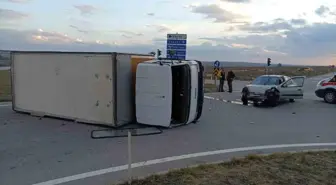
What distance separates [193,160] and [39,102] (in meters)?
7.63

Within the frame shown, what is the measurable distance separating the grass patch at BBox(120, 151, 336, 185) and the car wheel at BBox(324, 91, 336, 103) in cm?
1343

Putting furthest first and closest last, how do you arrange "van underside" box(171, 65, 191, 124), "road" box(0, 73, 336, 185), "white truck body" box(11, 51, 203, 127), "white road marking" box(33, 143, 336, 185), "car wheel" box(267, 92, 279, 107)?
"car wheel" box(267, 92, 279, 107) < "van underside" box(171, 65, 191, 124) < "white truck body" box(11, 51, 203, 127) < "road" box(0, 73, 336, 185) < "white road marking" box(33, 143, 336, 185)

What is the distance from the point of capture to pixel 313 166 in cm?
646

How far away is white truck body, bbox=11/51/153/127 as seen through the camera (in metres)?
11.1

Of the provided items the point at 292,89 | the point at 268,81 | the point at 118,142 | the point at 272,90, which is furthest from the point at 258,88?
the point at 118,142

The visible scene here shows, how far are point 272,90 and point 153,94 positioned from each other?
8789 millimetres

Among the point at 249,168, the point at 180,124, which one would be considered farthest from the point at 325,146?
the point at 180,124

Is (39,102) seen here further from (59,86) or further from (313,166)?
(313,166)

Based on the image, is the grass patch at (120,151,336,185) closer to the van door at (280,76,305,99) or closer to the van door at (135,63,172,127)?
the van door at (135,63,172,127)

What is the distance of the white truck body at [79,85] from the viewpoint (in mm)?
11070

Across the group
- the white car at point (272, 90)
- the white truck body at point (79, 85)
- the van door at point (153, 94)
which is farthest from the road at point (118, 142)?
the white car at point (272, 90)

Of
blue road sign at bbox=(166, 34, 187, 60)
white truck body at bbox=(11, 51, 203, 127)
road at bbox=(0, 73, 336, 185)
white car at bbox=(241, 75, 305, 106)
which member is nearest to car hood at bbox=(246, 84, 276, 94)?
white car at bbox=(241, 75, 305, 106)

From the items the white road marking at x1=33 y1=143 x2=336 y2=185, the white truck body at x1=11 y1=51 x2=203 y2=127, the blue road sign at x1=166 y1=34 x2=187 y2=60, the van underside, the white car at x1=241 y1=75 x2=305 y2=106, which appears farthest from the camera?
the white car at x1=241 y1=75 x2=305 y2=106

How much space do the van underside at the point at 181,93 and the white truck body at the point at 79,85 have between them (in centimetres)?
138
